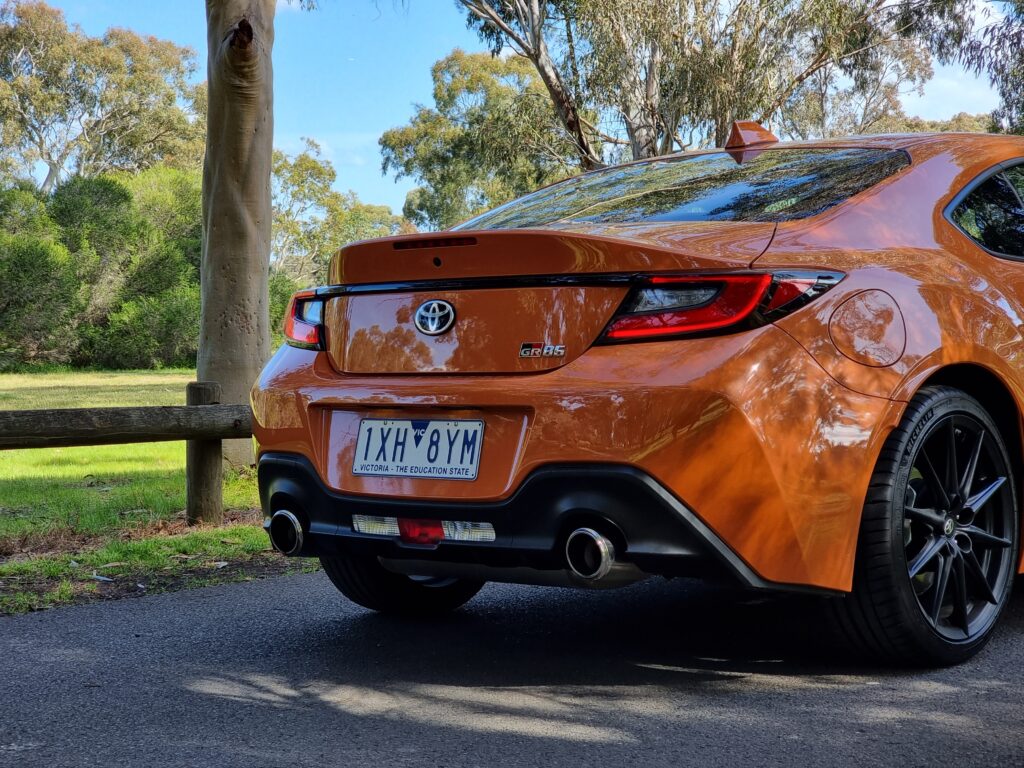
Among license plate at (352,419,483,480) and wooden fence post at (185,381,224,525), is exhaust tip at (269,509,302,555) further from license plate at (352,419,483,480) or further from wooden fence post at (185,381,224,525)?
wooden fence post at (185,381,224,525)

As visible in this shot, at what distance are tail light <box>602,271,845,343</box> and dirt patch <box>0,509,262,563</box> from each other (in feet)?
13.2

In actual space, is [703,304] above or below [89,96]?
below

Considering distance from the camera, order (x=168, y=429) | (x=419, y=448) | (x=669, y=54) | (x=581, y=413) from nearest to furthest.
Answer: (x=581, y=413) → (x=419, y=448) → (x=168, y=429) → (x=669, y=54)

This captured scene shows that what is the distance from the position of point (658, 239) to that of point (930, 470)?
1.05 metres

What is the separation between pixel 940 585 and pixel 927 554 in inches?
4.4

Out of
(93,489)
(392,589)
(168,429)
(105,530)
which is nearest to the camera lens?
(392,589)

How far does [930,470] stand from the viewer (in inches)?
135

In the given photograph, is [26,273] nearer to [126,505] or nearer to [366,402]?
[126,505]

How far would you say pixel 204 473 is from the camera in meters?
6.65

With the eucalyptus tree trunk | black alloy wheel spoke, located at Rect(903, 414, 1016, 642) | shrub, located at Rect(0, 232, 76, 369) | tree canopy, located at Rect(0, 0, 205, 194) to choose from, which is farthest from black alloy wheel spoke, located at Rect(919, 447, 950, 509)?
tree canopy, located at Rect(0, 0, 205, 194)

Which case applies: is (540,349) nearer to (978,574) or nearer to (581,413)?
(581,413)

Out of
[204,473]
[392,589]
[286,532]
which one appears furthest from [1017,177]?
[204,473]

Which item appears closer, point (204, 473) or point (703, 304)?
point (703, 304)

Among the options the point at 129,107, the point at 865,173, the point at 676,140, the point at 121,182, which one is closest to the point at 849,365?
the point at 865,173
